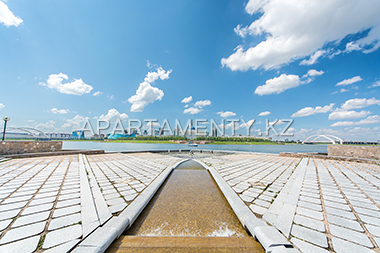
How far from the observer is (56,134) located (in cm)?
11744

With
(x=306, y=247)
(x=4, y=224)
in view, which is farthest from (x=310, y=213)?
(x=4, y=224)

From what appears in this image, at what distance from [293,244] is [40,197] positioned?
15.8ft

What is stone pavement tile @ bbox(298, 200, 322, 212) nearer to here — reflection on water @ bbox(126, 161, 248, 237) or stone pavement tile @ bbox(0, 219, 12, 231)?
reflection on water @ bbox(126, 161, 248, 237)

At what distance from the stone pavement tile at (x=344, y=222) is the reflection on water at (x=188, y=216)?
1534 millimetres

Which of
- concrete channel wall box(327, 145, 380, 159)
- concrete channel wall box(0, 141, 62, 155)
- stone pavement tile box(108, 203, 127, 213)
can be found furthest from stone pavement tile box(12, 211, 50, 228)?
concrete channel wall box(327, 145, 380, 159)

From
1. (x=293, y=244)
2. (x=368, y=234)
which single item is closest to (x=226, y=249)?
(x=293, y=244)

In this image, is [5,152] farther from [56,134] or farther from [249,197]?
[56,134]

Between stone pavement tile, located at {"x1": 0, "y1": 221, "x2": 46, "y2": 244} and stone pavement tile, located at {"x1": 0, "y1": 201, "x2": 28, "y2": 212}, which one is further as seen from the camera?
stone pavement tile, located at {"x1": 0, "y1": 201, "x2": 28, "y2": 212}

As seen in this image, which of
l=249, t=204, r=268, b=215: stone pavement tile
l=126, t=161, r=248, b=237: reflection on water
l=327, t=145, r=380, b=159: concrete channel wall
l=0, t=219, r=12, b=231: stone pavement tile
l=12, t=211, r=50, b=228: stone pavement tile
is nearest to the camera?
l=0, t=219, r=12, b=231: stone pavement tile

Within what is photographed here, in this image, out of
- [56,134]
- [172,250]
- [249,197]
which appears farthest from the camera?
[56,134]

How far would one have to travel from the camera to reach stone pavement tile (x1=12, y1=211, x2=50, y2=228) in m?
2.19

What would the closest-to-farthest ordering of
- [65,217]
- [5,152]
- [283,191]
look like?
1. [65,217]
2. [283,191]
3. [5,152]

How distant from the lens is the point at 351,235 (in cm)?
203

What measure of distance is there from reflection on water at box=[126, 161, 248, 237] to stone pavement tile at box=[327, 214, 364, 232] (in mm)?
1534
